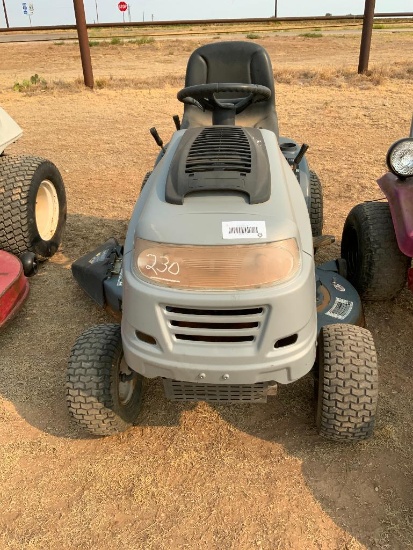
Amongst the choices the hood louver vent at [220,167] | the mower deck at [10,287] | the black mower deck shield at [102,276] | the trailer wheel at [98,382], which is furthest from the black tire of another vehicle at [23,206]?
the hood louver vent at [220,167]

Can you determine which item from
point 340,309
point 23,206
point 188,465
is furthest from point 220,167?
point 23,206

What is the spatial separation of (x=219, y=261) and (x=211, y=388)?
54 cm

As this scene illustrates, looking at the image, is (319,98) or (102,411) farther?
(319,98)

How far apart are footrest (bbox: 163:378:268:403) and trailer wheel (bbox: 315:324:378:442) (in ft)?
0.84

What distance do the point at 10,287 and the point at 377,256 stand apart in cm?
208

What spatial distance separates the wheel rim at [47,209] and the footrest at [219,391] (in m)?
2.36

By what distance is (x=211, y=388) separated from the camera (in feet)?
6.88

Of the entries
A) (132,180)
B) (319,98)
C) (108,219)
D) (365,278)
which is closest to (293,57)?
(319,98)

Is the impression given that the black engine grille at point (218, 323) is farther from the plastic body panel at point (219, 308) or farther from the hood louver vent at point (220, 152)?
the hood louver vent at point (220, 152)

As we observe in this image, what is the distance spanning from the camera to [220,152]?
7.22 feet

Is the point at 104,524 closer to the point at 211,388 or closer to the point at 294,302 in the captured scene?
the point at 211,388

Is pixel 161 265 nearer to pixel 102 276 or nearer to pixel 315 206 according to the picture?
pixel 102 276

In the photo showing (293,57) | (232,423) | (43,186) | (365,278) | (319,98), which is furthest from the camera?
(293,57)

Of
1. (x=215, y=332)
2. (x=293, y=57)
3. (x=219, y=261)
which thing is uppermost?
(x=219, y=261)
